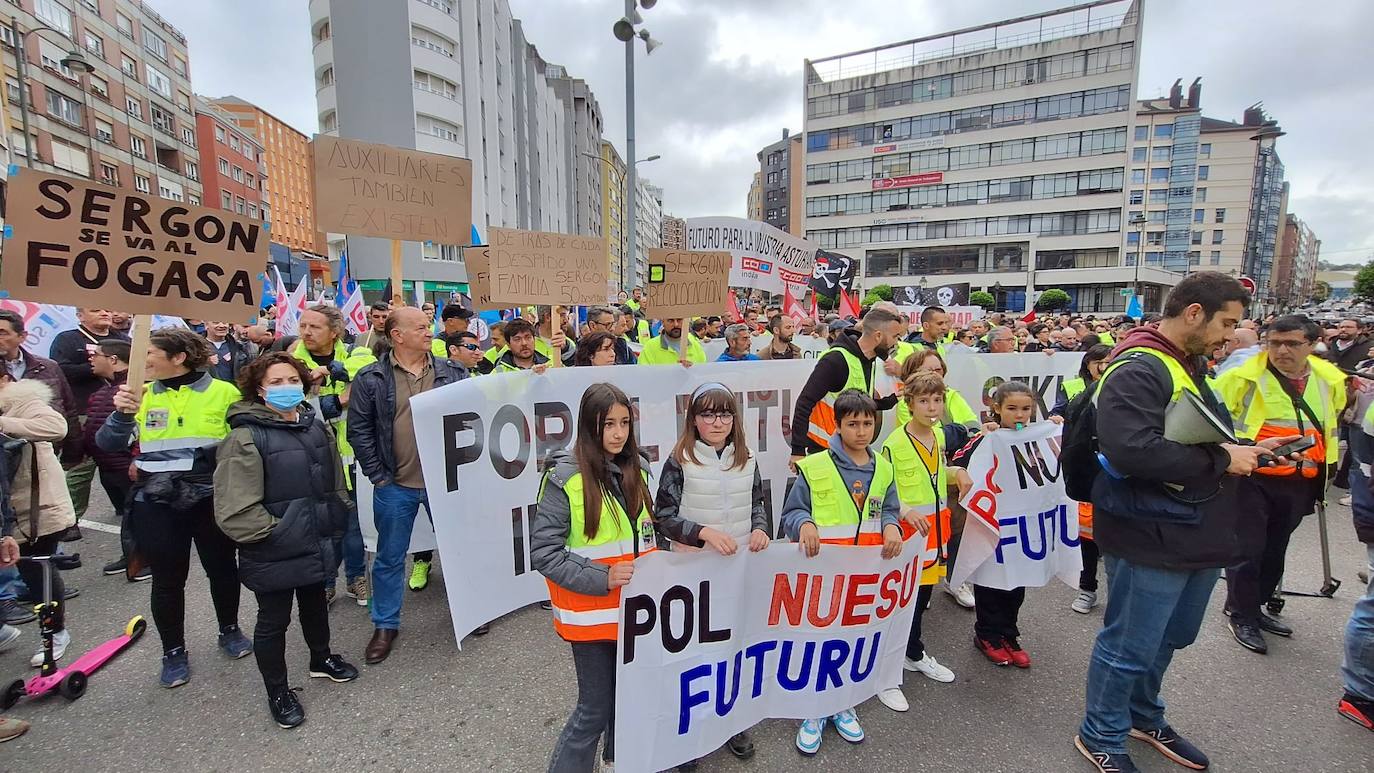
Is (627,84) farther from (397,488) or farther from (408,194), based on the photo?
(397,488)

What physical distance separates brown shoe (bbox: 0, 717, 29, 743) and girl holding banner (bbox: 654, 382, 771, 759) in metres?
3.13

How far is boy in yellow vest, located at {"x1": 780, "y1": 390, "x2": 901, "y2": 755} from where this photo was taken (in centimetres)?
286

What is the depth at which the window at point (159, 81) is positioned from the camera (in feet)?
147

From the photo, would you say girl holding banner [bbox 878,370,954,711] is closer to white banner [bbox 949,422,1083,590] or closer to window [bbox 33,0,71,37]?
white banner [bbox 949,422,1083,590]

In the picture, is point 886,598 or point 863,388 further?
point 863,388

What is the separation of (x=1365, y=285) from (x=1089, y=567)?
96277 millimetres

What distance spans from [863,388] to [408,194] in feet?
12.7

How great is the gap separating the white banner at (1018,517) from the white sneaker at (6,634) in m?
5.59

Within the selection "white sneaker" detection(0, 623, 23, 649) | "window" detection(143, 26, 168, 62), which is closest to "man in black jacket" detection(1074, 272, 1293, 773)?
"white sneaker" detection(0, 623, 23, 649)

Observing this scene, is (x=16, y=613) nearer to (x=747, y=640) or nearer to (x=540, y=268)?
(x=540, y=268)

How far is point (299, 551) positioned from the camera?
2898mm

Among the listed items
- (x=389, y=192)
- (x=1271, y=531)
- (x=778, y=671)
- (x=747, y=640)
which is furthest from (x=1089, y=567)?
(x=389, y=192)

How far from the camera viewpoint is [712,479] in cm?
266

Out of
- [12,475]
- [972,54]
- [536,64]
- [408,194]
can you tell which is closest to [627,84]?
[408,194]
